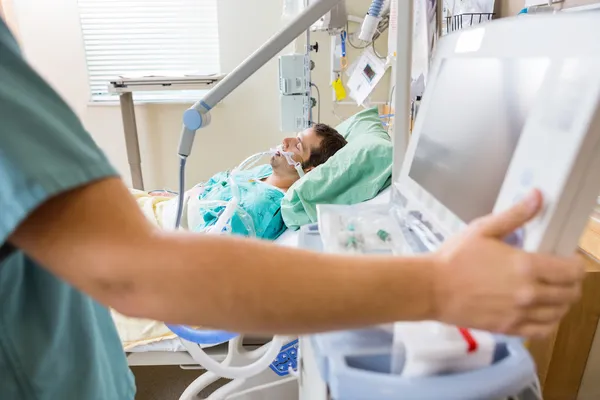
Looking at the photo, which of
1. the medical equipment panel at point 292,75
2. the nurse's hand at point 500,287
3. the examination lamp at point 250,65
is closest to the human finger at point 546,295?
the nurse's hand at point 500,287

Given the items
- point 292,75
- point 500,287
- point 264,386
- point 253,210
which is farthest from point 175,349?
point 500,287

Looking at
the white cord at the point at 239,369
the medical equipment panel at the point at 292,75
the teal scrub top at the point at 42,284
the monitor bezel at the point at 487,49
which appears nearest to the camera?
the teal scrub top at the point at 42,284

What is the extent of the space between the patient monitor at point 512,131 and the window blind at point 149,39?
8.81ft

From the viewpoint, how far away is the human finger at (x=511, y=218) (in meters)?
0.42

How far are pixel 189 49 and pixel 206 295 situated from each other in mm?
3144

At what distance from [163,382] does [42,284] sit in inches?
67.2

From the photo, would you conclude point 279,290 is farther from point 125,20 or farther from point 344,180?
point 125,20

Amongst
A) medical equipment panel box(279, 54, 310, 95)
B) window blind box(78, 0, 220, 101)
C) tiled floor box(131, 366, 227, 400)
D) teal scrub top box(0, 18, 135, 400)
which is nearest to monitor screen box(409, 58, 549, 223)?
teal scrub top box(0, 18, 135, 400)

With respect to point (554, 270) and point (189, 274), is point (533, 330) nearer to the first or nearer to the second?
point (554, 270)

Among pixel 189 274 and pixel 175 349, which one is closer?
pixel 189 274

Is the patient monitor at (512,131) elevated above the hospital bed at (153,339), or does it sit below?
above

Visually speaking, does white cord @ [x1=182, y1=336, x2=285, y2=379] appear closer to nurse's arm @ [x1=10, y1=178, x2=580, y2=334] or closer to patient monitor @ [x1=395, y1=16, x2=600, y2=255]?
patient monitor @ [x1=395, y1=16, x2=600, y2=255]

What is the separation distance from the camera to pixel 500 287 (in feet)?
1.25

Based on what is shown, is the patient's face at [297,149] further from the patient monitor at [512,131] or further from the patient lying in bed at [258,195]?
the patient monitor at [512,131]
